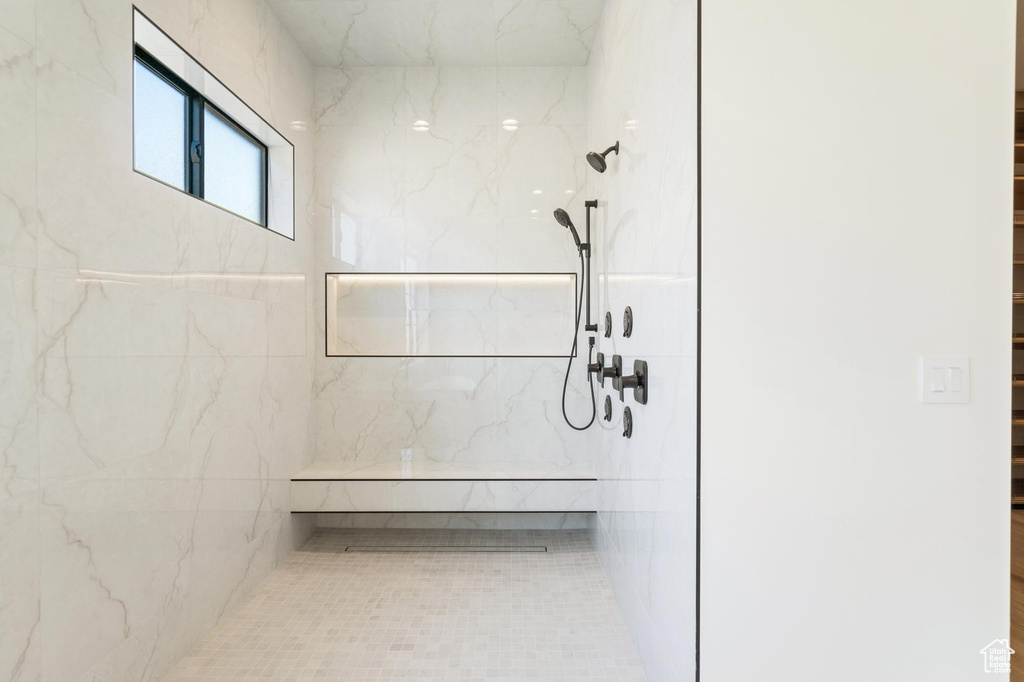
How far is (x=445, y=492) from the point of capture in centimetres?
289

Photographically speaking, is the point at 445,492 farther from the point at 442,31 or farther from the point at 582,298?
the point at 442,31

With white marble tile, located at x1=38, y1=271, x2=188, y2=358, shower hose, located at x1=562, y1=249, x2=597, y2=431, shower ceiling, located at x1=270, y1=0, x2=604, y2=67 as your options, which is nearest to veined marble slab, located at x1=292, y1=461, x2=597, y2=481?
shower hose, located at x1=562, y1=249, x2=597, y2=431

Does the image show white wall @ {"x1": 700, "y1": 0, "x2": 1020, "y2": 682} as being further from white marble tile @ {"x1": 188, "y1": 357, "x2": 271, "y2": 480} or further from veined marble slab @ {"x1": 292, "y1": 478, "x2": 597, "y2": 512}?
white marble tile @ {"x1": 188, "y1": 357, "x2": 271, "y2": 480}

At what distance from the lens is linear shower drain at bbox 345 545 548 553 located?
2904 millimetres

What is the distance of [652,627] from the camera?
171cm

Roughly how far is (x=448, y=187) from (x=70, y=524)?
239cm

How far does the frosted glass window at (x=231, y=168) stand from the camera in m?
2.36

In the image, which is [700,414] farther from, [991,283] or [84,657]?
[84,657]

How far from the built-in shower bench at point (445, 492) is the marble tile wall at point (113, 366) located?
1.37 feet

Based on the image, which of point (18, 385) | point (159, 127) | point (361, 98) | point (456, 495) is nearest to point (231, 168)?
point (159, 127)

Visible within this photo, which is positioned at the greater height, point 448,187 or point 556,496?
point 448,187

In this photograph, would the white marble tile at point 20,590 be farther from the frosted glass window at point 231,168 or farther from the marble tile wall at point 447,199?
the marble tile wall at point 447,199

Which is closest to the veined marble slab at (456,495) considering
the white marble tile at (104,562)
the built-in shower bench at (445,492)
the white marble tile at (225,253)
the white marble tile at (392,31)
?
the built-in shower bench at (445,492)

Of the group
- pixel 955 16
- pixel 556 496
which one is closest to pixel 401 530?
pixel 556 496
